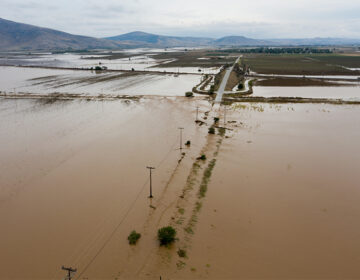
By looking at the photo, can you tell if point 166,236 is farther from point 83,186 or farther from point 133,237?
point 83,186

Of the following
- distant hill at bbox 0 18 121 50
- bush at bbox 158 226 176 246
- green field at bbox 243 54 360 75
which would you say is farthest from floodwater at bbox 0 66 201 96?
distant hill at bbox 0 18 121 50

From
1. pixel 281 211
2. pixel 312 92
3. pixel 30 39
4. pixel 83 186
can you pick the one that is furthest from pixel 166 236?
pixel 30 39

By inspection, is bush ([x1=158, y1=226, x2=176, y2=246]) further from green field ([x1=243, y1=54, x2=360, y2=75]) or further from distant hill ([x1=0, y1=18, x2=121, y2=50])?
distant hill ([x1=0, y1=18, x2=121, y2=50])

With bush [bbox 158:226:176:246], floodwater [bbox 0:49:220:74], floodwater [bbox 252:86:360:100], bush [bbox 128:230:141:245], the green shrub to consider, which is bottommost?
the green shrub

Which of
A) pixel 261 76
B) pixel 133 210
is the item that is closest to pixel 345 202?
pixel 133 210

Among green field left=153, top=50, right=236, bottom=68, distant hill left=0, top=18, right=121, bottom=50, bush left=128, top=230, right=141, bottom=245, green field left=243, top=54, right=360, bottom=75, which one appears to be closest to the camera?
bush left=128, top=230, right=141, bottom=245

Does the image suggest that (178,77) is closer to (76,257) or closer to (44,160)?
(44,160)

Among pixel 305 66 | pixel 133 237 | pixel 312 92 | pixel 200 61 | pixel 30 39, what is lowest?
pixel 133 237

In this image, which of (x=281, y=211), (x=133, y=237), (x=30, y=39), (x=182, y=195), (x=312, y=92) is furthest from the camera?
(x=30, y=39)
